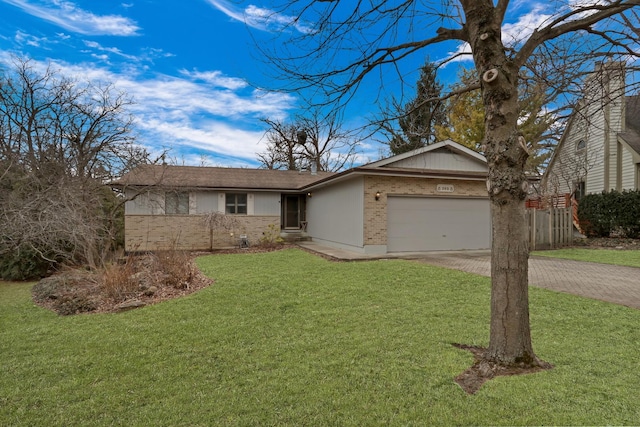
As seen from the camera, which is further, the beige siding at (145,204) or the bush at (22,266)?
the beige siding at (145,204)

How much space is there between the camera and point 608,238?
15117 millimetres

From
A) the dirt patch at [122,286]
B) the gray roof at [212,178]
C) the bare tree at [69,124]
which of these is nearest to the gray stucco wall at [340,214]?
the gray roof at [212,178]

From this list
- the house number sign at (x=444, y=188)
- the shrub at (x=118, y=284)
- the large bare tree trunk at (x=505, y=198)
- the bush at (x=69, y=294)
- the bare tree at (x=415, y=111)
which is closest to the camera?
the large bare tree trunk at (x=505, y=198)

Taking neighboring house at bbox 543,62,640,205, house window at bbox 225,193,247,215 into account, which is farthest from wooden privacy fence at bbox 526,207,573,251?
house window at bbox 225,193,247,215

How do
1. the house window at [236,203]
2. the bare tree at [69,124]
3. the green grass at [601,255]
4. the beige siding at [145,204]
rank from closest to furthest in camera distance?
the green grass at [601,255]
the bare tree at [69,124]
the beige siding at [145,204]
the house window at [236,203]

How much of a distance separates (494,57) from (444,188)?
35.0ft

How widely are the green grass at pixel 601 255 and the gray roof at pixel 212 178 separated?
1190 centimetres

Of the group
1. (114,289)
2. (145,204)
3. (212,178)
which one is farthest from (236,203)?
(114,289)

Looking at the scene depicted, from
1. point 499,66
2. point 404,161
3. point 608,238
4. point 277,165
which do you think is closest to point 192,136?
point 277,165

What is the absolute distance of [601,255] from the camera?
1171 centimetres

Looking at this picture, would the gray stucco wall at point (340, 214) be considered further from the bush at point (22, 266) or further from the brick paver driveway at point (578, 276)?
the bush at point (22, 266)

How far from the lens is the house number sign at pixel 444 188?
531 inches

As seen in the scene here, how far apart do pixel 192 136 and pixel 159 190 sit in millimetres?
6776

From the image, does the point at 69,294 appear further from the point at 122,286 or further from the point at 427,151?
the point at 427,151
